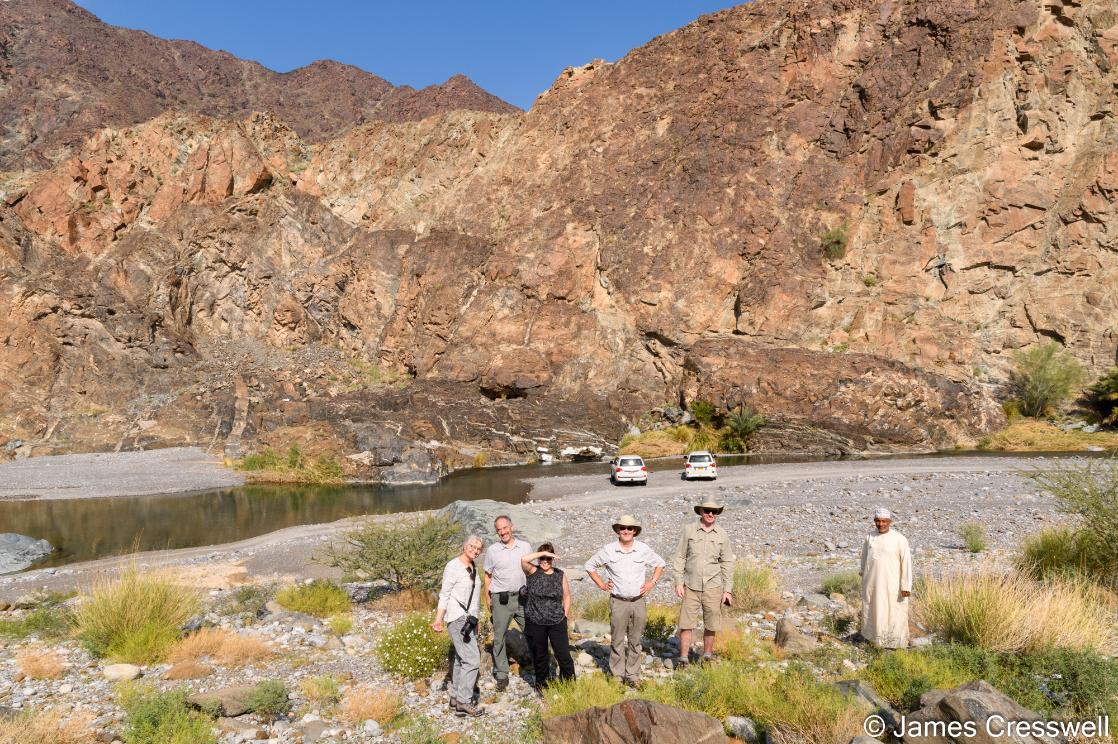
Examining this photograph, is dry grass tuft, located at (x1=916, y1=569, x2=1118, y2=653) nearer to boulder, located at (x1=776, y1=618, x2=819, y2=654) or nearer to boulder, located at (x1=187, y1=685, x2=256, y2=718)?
boulder, located at (x1=776, y1=618, x2=819, y2=654)

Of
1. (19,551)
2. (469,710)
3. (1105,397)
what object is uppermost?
(1105,397)

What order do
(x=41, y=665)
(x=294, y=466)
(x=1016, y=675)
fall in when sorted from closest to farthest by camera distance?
(x=1016, y=675) < (x=41, y=665) < (x=294, y=466)

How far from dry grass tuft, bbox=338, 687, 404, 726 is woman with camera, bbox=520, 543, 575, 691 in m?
1.36

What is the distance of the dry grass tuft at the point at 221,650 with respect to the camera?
7.39 metres

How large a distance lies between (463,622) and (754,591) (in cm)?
451

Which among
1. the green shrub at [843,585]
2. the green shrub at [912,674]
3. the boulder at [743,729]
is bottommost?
the green shrub at [843,585]

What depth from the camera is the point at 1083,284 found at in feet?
124

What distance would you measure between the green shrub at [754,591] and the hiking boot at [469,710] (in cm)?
368

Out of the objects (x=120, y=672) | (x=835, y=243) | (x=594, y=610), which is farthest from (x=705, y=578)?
(x=835, y=243)

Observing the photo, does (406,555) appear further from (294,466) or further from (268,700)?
(294,466)

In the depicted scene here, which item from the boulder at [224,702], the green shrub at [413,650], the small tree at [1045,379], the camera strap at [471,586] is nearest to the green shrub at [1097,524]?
the camera strap at [471,586]

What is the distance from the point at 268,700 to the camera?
5.91 meters

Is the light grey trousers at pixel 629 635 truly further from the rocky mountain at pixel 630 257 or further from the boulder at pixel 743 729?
the rocky mountain at pixel 630 257

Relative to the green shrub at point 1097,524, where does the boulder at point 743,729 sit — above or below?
below
